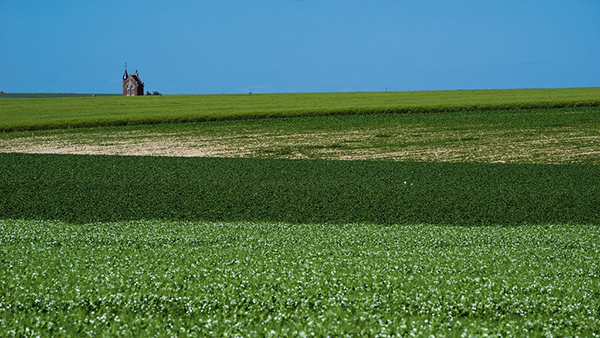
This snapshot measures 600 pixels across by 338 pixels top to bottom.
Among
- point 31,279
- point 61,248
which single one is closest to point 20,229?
point 61,248

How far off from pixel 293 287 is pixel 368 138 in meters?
35.0

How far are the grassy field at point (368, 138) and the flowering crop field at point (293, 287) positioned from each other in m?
24.2

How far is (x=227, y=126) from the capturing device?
168ft

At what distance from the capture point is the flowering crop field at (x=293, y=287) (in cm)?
905

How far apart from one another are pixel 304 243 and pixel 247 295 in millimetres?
4879

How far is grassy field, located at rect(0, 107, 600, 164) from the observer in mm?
39000

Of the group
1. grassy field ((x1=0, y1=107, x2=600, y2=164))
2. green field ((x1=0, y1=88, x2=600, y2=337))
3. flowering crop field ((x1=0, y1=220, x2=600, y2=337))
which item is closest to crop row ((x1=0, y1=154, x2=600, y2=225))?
green field ((x1=0, y1=88, x2=600, y2=337))

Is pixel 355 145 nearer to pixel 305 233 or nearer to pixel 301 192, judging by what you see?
pixel 301 192

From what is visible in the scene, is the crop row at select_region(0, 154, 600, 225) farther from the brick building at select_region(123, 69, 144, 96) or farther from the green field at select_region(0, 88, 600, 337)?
the brick building at select_region(123, 69, 144, 96)

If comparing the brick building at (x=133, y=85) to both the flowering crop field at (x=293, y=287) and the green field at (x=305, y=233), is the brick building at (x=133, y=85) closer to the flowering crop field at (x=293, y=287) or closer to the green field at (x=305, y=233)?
the green field at (x=305, y=233)

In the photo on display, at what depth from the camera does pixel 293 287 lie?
1052 cm

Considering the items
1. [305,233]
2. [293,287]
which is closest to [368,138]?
[305,233]

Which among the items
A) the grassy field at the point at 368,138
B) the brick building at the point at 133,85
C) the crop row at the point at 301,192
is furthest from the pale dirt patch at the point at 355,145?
the brick building at the point at 133,85

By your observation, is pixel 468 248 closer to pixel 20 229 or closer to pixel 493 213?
pixel 493 213
